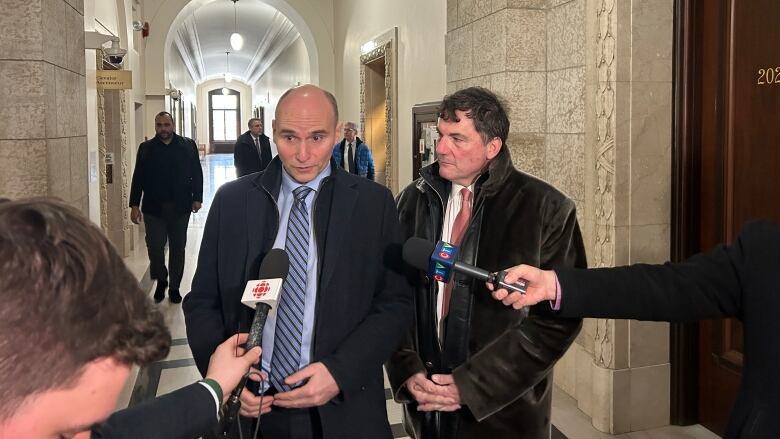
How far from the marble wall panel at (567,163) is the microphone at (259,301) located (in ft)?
9.40

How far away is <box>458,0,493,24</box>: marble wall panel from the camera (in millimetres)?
4672

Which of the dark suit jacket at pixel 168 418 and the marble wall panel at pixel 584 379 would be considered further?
the marble wall panel at pixel 584 379

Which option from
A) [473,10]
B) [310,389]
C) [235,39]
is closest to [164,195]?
[473,10]

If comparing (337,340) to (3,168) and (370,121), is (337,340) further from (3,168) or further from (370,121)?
(370,121)

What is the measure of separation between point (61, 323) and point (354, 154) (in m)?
9.48

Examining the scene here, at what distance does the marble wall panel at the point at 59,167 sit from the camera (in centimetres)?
355

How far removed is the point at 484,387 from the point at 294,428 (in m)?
0.60

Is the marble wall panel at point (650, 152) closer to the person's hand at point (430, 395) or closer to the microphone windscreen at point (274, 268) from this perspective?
the person's hand at point (430, 395)

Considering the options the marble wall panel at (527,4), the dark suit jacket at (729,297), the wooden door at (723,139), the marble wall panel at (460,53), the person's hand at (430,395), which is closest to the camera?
the dark suit jacket at (729,297)

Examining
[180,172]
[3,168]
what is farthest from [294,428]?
[180,172]

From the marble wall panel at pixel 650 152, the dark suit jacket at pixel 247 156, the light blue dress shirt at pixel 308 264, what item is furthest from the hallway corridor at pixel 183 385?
the dark suit jacket at pixel 247 156

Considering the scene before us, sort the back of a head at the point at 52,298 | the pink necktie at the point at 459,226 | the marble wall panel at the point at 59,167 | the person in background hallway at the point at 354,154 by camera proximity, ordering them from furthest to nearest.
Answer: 1. the person in background hallway at the point at 354,154
2. the marble wall panel at the point at 59,167
3. the pink necktie at the point at 459,226
4. the back of a head at the point at 52,298

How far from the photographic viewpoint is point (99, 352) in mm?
864

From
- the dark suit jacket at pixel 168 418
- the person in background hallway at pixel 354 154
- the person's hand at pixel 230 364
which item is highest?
the person in background hallway at pixel 354 154
